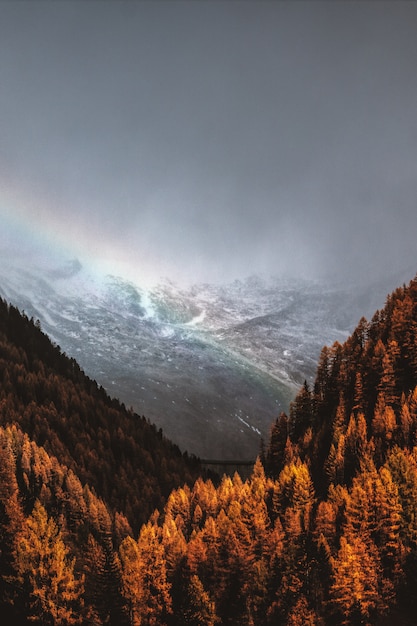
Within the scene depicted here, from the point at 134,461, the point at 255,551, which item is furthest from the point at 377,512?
the point at 134,461

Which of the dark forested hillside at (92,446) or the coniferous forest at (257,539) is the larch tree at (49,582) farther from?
the dark forested hillside at (92,446)

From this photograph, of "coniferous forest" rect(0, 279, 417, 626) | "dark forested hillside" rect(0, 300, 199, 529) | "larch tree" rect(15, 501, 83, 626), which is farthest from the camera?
"dark forested hillside" rect(0, 300, 199, 529)

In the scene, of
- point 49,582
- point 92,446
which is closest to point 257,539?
point 49,582

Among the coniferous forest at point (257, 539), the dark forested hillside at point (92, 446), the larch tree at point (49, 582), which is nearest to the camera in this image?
the coniferous forest at point (257, 539)

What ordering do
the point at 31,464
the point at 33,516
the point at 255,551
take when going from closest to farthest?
the point at 255,551 < the point at 33,516 < the point at 31,464

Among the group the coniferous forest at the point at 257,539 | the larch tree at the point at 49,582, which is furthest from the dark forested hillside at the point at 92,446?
the larch tree at the point at 49,582

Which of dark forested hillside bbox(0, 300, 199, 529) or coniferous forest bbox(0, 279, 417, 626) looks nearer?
coniferous forest bbox(0, 279, 417, 626)

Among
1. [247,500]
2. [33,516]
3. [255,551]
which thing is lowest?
[33,516]

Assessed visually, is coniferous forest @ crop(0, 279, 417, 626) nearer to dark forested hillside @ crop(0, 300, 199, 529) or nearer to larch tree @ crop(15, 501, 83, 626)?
larch tree @ crop(15, 501, 83, 626)

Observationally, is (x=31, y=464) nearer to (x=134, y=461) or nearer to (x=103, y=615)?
(x=103, y=615)

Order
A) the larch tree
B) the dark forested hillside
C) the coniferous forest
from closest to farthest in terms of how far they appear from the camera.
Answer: the coniferous forest → the larch tree → the dark forested hillside

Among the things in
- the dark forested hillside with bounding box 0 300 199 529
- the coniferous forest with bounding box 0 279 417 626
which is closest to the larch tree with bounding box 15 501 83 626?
the coniferous forest with bounding box 0 279 417 626
